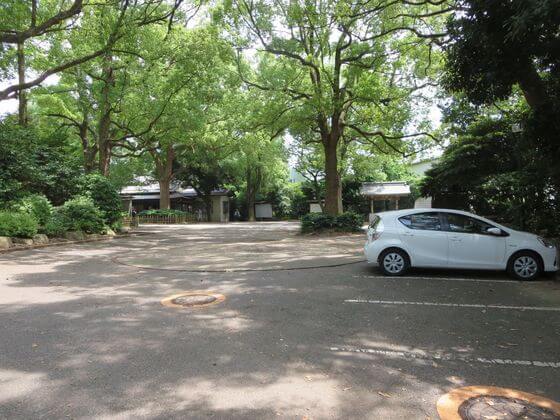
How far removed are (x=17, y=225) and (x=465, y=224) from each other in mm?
14055

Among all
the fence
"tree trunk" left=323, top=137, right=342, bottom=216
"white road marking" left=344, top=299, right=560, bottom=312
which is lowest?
"white road marking" left=344, top=299, right=560, bottom=312

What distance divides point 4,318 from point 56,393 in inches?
120

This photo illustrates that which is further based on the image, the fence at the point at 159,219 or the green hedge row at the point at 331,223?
the fence at the point at 159,219

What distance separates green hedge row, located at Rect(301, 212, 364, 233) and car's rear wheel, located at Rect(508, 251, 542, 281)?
39.0 ft

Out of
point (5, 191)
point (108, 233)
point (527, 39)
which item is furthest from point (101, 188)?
point (527, 39)

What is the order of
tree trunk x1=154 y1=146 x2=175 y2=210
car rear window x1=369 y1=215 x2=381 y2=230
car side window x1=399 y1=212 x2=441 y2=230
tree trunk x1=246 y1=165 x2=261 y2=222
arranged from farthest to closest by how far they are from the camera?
tree trunk x1=246 y1=165 x2=261 y2=222
tree trunk x1=154 y1=146 x2=175 y2=210
car rear window x1=369 y1=215 x2=381 y2=230
car side window x1=399 y1=212 x2=441 y2=230

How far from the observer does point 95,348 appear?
15.0 feet

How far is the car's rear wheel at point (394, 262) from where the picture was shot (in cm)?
877

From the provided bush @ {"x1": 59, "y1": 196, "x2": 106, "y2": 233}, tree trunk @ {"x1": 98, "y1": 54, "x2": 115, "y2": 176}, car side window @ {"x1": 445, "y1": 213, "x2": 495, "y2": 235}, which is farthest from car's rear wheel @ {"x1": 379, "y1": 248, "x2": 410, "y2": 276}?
tree trunk @ {"x1": 98, "y1": 54, "x2": 115, "y2": 176}

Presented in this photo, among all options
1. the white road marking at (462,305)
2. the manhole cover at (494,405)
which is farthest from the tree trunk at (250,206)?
the manhole cover at (494,405)

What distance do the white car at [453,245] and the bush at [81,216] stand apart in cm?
1340

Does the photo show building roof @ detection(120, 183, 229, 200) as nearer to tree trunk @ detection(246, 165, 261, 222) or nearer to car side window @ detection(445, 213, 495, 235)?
tree trunk @ detection(246, 165, 261, 222)

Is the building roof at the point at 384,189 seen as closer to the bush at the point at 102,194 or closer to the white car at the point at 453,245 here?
the bush at the point at 102,194

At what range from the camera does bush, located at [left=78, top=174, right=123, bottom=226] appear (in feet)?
65.3
